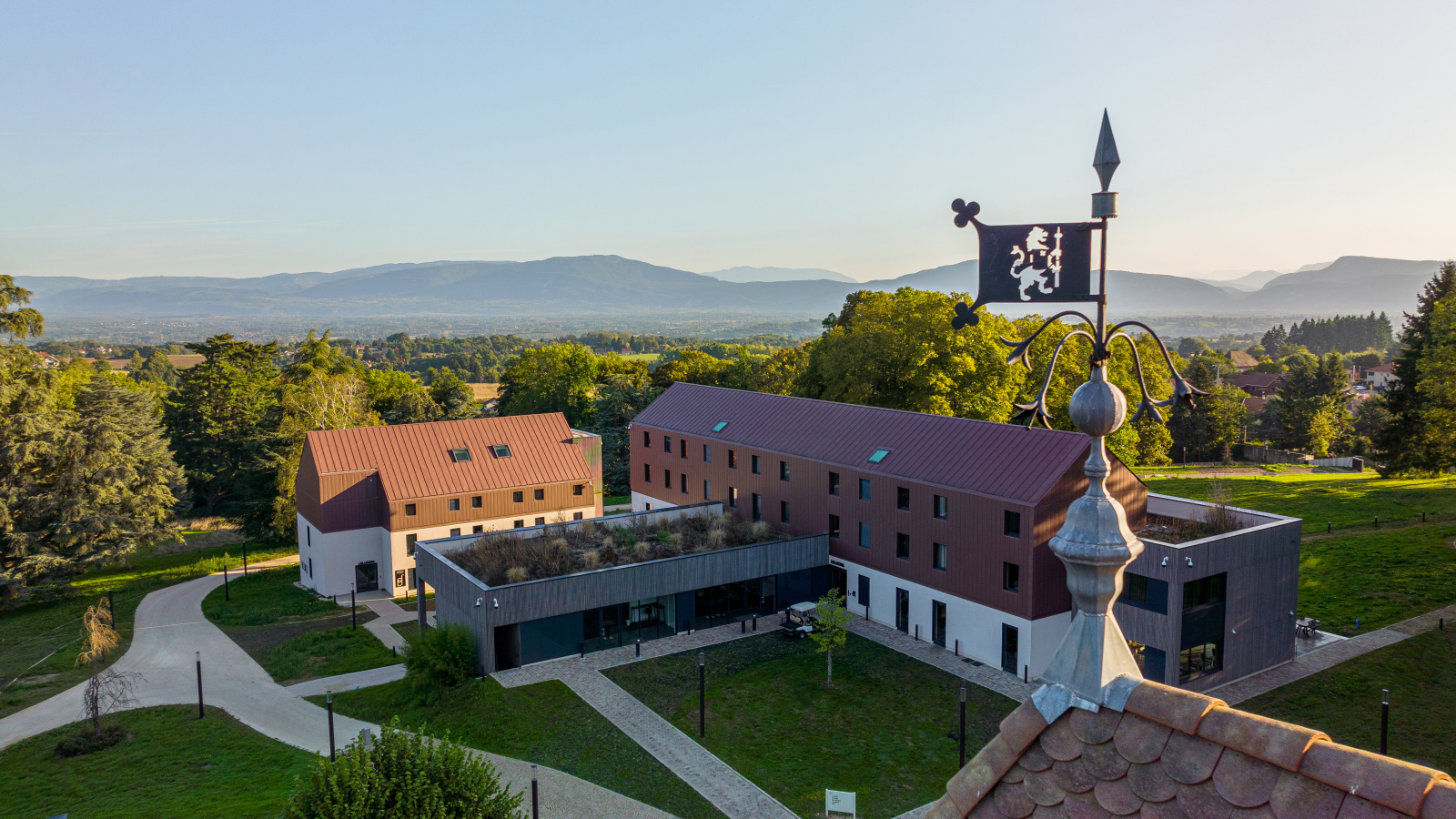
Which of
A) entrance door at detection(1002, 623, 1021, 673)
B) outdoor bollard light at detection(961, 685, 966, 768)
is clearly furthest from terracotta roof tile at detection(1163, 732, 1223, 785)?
entrance door at detection(1002, 623, 1021, 673)

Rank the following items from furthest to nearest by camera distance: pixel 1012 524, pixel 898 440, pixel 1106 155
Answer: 1. pixel 898 440
2. pixel 1012 524
3. pixel 1106 155

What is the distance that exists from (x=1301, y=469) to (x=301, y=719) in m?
78.7

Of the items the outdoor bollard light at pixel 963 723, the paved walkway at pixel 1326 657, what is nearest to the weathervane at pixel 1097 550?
the outdoor bollard light at pixel 963 723

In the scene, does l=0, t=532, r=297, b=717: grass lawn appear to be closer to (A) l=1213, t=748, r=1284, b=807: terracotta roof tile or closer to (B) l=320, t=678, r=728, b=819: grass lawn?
(B) l=320, t=678, r=728, b=819: grass lawn

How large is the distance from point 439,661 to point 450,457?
18295 mm

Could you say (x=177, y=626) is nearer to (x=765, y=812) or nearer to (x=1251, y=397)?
(x=765, y=812)

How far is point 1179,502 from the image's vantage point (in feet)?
105

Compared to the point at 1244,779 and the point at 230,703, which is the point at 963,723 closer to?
the point at 1244,779

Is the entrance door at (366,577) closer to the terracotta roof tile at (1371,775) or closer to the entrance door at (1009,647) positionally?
the entrance door at (1009,647)

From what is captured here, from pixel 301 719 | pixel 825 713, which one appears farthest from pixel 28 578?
pixel 825 713

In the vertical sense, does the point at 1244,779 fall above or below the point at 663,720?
above

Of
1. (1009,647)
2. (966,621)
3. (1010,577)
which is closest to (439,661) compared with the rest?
(966,621)

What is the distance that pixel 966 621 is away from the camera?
1212 inches

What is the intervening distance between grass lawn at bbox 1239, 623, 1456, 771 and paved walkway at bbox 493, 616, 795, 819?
1603cm
